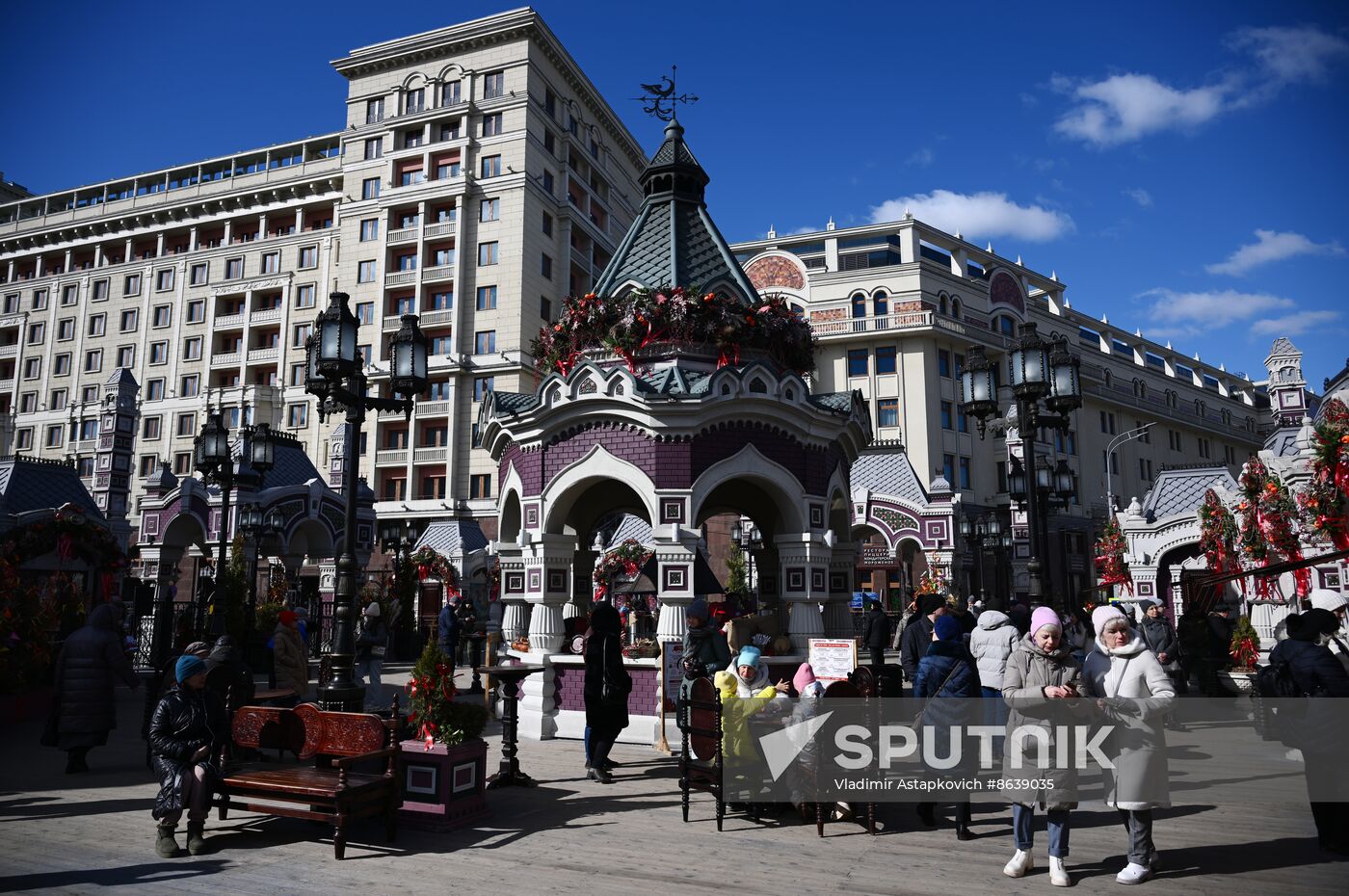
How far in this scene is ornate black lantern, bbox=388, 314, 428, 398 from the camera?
10.4 metres

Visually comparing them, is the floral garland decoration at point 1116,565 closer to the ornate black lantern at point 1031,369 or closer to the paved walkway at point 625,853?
the ornate black lantern at point 1031,369

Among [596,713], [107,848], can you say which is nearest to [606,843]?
[596,713]

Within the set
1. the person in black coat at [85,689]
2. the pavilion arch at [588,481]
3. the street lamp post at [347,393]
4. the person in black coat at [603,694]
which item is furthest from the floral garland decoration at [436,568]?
the person in black coat at [603,694]

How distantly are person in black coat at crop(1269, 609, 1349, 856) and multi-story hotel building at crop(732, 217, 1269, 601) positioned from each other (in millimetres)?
31611

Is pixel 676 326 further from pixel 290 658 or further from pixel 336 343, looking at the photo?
pixel 290 658

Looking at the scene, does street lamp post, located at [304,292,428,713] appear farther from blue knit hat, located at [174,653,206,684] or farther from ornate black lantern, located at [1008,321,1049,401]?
ornate black lantern, located at [1008,321,1049,401]

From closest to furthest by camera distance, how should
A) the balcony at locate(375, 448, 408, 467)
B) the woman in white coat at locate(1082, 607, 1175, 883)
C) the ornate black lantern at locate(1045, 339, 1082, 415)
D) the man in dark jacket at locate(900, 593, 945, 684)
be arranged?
the woman in white coat at locate(1082, 607, 1175, 883), the man in dark jacket at locate(900, 593, 945, 684), the ornate black lantern at locate(1045, 339, 1082, 415), the balcony at locate(375, 448, 408, 467)

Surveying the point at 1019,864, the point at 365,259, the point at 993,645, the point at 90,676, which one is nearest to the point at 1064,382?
the point at 993,645

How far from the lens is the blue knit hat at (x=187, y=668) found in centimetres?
720

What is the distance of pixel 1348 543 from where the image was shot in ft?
36.5

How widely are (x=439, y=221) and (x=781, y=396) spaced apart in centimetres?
3709

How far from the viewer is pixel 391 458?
43906 mm

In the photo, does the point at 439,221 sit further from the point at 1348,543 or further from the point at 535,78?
the point at 1348,543

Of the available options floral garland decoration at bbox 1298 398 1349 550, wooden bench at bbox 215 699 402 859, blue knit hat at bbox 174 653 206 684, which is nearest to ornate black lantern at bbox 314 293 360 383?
blue knit hat at bbox 174 653 206 684
